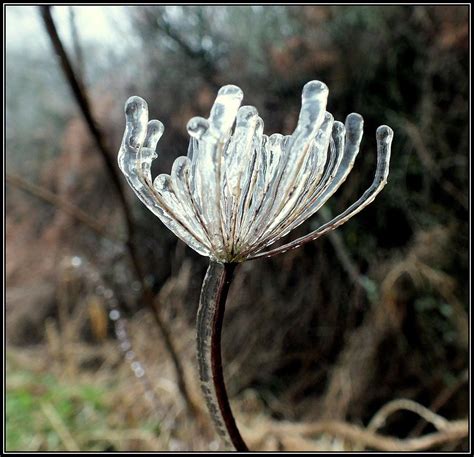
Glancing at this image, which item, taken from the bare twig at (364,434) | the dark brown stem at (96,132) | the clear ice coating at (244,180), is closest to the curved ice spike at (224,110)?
the clear ice coating at (244,180)

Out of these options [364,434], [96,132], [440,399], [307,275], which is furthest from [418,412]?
[307,275]

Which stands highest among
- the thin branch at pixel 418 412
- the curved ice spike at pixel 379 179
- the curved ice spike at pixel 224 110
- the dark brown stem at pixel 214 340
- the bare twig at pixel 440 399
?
the curved ice spike at pixel 224 110

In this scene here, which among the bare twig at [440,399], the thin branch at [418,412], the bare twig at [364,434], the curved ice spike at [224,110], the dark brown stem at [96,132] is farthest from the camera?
the bare twig at [440,399]

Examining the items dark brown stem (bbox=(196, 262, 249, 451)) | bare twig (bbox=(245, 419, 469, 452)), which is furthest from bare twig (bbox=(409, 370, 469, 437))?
dark brown stem (bbox=(196, 262, 249, 451))

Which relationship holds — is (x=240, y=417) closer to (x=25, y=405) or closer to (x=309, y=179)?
(x=25, y=405)

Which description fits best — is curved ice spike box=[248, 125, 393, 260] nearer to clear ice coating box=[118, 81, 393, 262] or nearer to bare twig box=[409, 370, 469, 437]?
clear ice coating box=[118, 81, 393, 262]

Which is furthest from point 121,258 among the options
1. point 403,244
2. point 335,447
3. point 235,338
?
point 335,447

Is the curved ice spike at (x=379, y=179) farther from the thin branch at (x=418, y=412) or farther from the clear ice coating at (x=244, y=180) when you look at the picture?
the thin branch at (x=418, y=412)
